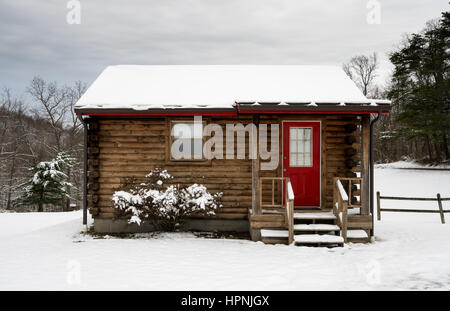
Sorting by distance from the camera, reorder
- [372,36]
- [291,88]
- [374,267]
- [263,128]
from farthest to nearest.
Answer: [372,36] → [291,88] → [263,128] → [374,267]

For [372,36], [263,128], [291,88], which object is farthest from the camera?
[372,36]

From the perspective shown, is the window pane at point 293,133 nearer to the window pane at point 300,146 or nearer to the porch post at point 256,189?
the window pane at point 300,146

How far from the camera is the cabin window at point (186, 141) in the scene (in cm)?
982

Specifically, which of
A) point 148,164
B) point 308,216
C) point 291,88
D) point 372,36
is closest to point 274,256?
point 308,216

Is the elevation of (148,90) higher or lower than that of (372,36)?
lower

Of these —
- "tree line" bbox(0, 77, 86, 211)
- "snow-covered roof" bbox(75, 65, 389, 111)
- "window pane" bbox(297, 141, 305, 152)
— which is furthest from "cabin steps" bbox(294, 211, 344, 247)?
"tree line" bbox(0, 77, 86, 211)

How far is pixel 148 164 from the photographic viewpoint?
32.1 ft

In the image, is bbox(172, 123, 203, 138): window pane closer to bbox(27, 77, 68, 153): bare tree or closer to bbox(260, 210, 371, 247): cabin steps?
bbox(260, 210, 371, 247): cabin steps

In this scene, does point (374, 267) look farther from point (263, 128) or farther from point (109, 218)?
point (109, 218)

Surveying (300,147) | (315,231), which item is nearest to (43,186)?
(300,147)

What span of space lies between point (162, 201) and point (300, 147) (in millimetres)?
4095

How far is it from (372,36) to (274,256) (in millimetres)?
47548
